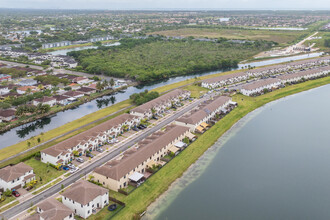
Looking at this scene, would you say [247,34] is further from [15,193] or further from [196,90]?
[15,193]

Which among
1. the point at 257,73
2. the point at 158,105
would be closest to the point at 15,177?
the point at 158,105

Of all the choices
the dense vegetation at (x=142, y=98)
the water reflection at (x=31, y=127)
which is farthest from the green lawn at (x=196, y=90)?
the water reflection at (x=31, y=127)

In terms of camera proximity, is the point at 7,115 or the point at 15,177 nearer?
the point at 15,177

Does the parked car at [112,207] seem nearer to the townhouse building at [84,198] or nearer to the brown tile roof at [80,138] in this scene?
the townhouse building at [84,198]

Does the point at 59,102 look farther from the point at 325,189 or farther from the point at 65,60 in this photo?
the point at 325,189

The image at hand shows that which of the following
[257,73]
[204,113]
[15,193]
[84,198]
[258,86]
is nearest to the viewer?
[84,198]

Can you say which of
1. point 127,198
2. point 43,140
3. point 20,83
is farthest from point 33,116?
point 127,198
